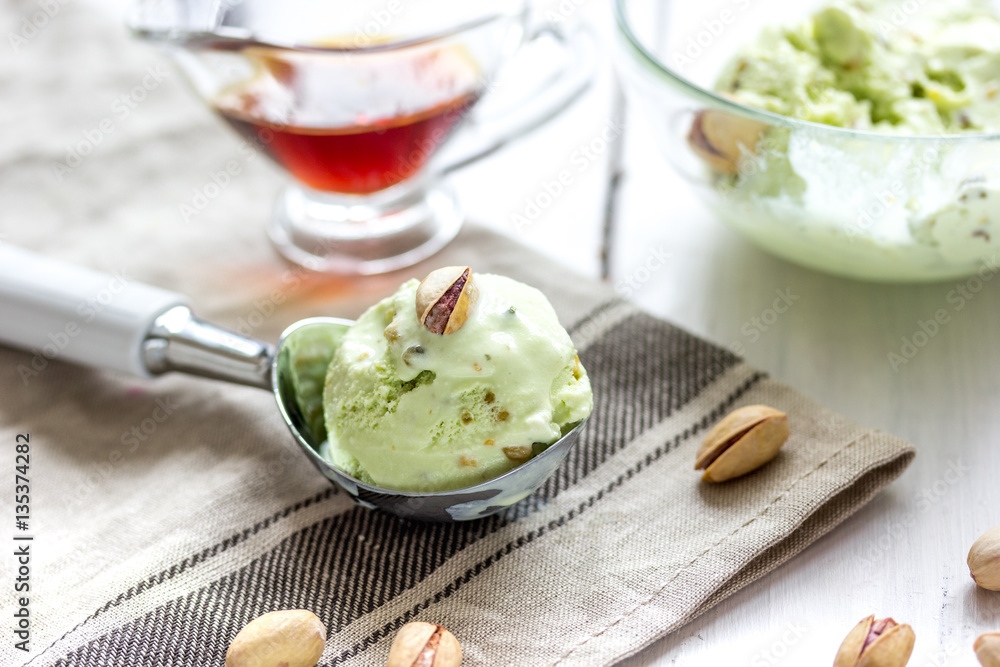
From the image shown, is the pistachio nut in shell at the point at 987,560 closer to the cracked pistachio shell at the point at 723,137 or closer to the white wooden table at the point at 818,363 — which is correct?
the white wooden table at the point at 818,363

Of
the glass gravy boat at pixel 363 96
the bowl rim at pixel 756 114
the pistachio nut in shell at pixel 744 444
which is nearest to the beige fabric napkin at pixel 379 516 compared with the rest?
the pistachio nut in shell at pixel 744 444

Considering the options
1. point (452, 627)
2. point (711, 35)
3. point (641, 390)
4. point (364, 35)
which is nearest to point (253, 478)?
point (452, 627)

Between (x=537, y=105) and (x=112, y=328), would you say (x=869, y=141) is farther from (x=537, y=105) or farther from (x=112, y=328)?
(x=112, y=328)

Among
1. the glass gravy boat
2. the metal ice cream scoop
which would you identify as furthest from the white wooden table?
the metal ice cream scoop

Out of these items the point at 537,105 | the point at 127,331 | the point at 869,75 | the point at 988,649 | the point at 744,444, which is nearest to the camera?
the point at 988,649

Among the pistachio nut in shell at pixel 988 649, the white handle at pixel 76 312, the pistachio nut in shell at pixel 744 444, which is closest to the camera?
the pistachio nut in shell at pixel 988 649

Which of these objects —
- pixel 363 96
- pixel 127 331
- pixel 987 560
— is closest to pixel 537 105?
pixel 363 96
